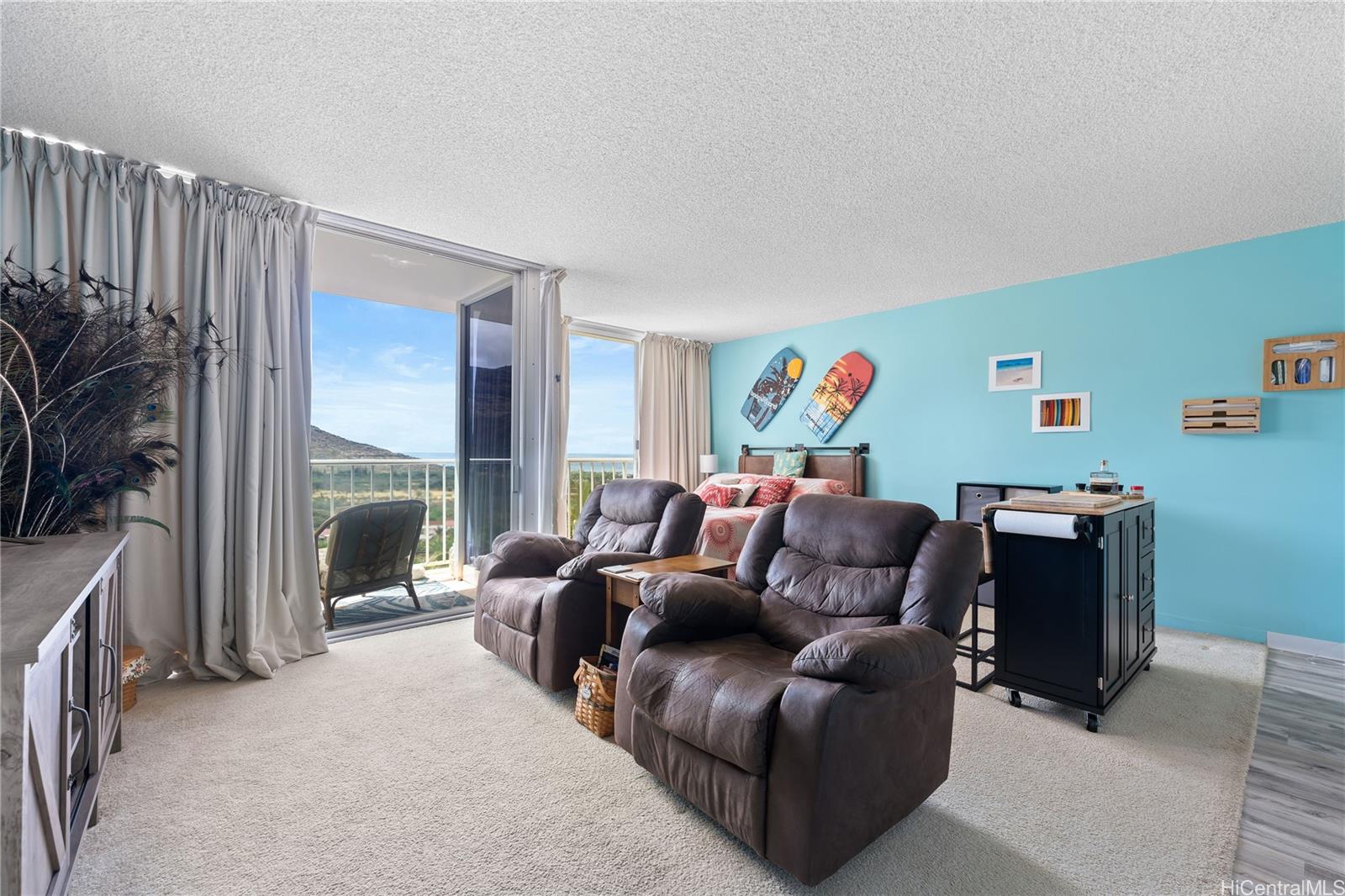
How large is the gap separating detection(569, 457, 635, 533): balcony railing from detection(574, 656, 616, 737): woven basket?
13.3 feet

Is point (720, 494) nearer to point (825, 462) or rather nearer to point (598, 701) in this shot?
point (825, 462)

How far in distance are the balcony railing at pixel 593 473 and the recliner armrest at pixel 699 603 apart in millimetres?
4294

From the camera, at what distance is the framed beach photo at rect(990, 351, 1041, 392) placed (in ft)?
14.7

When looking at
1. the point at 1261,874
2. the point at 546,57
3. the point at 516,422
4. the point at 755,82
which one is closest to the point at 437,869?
the point at 1261,874

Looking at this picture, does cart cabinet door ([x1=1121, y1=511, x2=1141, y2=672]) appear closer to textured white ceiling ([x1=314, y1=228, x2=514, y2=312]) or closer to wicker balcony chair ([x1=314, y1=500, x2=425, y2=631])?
wicker balcony chair ([x1=314, y1=500, x2=425, y2=631])

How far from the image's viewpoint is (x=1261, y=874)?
1.60 m

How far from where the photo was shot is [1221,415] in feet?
12.0

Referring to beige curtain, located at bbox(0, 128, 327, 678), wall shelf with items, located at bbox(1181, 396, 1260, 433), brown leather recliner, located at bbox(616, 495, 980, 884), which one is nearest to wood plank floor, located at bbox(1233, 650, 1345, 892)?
brown leather recliner, located at bbox(616, 495, 980, 884)

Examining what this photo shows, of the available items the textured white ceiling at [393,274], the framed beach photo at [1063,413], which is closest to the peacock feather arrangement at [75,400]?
the textured white ceiling at [393,274]

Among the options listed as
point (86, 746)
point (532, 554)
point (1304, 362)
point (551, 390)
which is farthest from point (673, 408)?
point (86, 746)

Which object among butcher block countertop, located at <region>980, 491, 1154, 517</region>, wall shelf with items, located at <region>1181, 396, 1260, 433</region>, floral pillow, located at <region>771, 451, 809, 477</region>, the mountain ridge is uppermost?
wall shelf with items, located at <region>1181, 396, 1260, 433</region>

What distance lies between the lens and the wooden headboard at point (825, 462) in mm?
5500

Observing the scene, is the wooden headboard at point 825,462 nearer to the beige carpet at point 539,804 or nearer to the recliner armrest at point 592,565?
the beige carpet at point 539,804

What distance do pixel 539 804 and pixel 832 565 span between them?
132 cm
